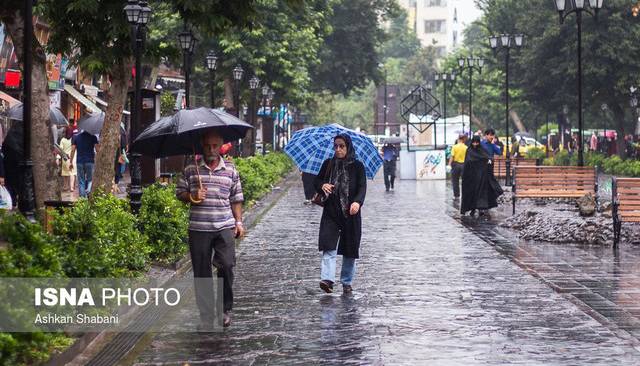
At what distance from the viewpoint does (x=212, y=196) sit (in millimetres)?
9555

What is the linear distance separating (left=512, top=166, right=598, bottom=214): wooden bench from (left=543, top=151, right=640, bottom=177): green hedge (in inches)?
805

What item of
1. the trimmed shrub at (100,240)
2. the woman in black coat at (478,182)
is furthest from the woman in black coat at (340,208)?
the woman in black coat at (478,182)

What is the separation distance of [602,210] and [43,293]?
15.3 metres

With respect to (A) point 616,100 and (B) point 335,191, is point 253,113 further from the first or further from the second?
(B) point 335,191

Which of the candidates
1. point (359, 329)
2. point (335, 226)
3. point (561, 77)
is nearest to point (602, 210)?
point (335, 226)

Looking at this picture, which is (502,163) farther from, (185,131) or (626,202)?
(185,131)

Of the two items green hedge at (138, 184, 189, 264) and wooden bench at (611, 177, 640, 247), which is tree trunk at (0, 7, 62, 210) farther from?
wooden bench at (611, 177, 640, 247)

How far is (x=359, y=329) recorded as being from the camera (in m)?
9.78

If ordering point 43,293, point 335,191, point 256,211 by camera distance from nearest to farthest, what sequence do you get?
1. point 43,293
2. point 335,191
3. point 256,211

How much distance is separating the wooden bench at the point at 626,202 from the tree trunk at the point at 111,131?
22.6ft

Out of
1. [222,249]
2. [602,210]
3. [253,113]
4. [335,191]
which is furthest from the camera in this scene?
[253,113]

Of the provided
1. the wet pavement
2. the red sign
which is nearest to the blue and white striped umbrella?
the wet pavement

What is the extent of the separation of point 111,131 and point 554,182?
32.5 feet

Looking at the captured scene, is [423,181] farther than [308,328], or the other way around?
[423,181]
